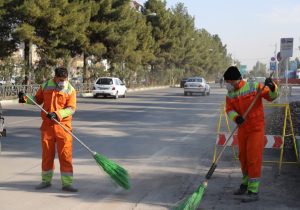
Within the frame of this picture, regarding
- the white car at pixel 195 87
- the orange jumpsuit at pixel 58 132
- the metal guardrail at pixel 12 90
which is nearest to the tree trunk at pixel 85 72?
the white car at pixel 195 87

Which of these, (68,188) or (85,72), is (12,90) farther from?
(68,188)

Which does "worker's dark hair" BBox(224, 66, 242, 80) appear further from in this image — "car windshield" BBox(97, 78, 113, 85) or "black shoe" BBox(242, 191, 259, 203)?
"car windshield" BBox(97, 78, 113, 85)

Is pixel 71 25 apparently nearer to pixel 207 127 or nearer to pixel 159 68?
pixel 207 127

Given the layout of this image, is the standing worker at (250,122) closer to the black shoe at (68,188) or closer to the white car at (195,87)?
the black shoe at (68,188)

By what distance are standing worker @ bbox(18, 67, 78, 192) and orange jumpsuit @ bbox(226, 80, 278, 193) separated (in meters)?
2.31

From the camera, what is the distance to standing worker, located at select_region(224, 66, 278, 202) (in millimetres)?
6996

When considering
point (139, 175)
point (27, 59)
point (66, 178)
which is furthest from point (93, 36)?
point (66, 178)

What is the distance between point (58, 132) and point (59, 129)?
46mm

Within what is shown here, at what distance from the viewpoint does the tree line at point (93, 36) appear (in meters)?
32.1

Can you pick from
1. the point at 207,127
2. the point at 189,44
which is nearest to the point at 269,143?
the point at 207,127

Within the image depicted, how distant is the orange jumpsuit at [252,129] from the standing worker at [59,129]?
7.56 feet

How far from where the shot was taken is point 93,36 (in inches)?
1708

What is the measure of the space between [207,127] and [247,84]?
969 cm

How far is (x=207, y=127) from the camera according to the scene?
662 inches
